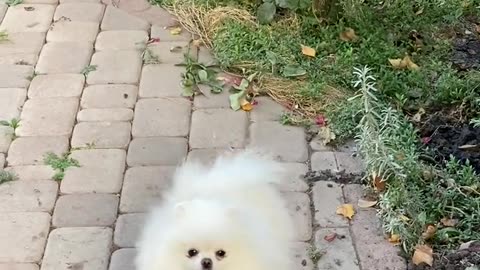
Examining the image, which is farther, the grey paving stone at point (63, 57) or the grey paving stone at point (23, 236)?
the grey paving stone at point (63, 57)

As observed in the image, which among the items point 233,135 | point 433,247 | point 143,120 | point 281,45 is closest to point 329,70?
point 281,45

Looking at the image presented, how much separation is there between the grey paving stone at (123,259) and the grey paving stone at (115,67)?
1104 mm

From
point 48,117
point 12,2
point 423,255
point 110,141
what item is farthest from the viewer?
point 12,2

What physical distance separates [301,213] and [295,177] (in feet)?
0.70

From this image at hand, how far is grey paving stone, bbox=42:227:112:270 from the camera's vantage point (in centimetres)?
294

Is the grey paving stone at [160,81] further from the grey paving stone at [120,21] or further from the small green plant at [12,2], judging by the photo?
the small green plant at [12,2]

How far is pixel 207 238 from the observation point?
2.38 m

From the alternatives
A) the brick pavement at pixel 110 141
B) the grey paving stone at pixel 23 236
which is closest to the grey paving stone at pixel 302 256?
the brick pavement at pixel 110 141

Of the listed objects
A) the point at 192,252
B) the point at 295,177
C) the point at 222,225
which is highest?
the point at 222,225

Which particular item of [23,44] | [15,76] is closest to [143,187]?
[15,76]

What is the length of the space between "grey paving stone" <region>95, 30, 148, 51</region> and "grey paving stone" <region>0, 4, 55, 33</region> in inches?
12.8

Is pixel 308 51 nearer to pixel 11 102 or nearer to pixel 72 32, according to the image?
pixel 72 32

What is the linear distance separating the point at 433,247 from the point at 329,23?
1513mm

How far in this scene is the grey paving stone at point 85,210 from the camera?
312 centimetres
